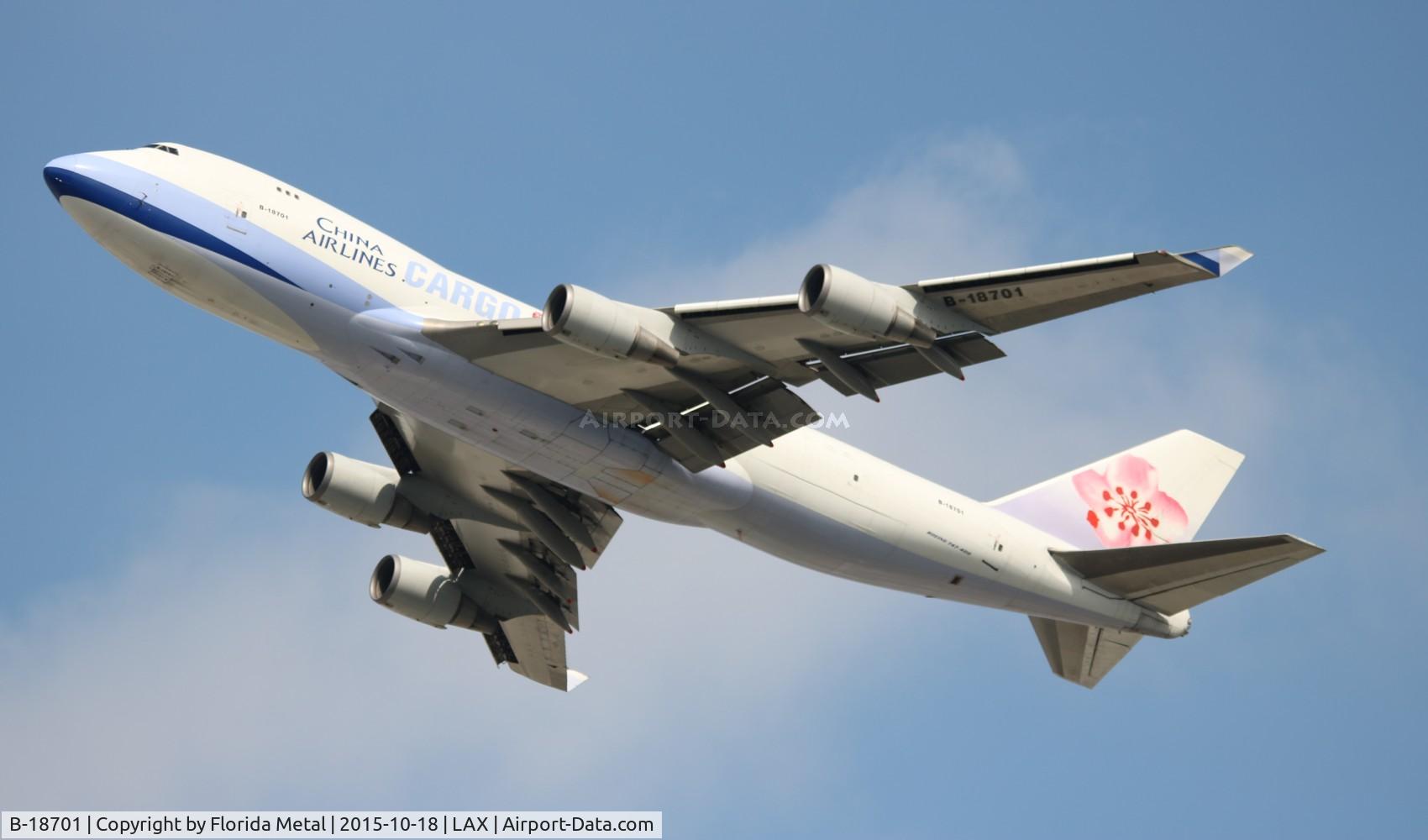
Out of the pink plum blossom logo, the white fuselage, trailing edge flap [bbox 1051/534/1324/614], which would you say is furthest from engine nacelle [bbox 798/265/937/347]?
the pink plum blossom logo

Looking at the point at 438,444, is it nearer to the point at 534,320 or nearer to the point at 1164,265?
the point at 534,320

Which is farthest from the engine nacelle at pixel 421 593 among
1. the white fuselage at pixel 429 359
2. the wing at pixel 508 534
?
the white fuselage at pixel 429 359

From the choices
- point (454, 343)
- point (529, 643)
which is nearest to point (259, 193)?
point (454, 343)

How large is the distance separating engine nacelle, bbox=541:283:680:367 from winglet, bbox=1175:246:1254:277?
8.89 metres

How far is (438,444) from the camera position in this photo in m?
34.1

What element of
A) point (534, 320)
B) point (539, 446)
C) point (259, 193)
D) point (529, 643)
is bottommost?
point (529, 643)

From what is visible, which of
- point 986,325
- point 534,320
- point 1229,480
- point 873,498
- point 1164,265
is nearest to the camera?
point 1164,265

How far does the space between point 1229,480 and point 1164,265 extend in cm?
1929

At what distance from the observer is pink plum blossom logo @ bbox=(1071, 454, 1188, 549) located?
120 feet

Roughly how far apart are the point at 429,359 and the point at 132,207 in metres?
5.85

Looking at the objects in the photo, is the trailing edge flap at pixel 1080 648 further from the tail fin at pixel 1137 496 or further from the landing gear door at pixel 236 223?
the landing gear door at pixel 236 223

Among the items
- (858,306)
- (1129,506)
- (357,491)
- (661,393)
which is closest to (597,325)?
(661,393)

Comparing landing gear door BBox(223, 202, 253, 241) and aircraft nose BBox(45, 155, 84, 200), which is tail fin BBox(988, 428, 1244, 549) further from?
aircraft nose BBox(45, 155, 84, 200)

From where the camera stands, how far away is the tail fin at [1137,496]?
35312 mm
